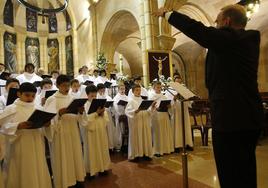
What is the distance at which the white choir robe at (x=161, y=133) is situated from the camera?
6863 millimetres

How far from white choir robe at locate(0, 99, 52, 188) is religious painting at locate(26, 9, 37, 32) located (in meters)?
19.1

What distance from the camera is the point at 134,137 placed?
20.8ft

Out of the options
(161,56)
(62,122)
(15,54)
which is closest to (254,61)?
(62,122)

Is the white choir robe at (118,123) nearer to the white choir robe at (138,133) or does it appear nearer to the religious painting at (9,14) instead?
the white choir robe at (138,133)

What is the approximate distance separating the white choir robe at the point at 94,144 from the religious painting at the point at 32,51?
55.4ft

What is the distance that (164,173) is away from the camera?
16.8 ft

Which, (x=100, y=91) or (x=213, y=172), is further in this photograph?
(x=100, y=91)

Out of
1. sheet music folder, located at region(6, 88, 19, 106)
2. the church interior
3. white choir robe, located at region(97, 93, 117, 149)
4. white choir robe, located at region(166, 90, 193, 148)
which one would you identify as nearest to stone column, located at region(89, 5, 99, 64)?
the church interior

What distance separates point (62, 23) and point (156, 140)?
17.2m

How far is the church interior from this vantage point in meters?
4.48

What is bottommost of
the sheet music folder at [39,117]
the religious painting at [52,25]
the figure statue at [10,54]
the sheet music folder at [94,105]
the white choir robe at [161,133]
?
the white choir robe at [161,133]

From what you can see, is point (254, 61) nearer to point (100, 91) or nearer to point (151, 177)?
point (151, 177)

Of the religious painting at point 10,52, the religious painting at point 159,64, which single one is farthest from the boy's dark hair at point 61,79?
the religious painting at point 10,52

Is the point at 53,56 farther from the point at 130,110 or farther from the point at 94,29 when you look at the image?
the point at 130,110
